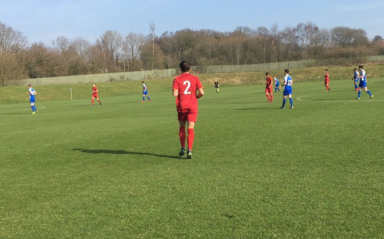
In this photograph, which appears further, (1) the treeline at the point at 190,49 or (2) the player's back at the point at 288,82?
(1) the treeline at the point at 190,49

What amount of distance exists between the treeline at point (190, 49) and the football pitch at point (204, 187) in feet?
297

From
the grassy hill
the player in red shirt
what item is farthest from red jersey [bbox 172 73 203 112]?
the grassy hill

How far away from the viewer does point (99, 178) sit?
7207 millimetres

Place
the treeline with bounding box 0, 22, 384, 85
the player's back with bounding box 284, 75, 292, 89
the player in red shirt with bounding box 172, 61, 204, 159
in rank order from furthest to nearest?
the treeline with bounding box 0, 22, 384, 85 → the player's back with bounding box 284, 75, 292, 89 → the player in red shirt with bounding box 172, 61, 204, 159

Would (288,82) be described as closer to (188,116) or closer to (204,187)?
(188,116)

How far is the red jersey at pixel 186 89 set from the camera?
8586 mm

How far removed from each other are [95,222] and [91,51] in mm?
115217

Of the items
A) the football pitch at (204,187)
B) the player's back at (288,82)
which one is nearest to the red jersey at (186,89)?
the football pitch at (204,187)

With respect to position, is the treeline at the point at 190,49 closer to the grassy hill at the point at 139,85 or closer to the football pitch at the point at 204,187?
the grassy hill at the point at 139,85

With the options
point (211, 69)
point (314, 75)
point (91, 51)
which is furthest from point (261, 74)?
point (91, 51)

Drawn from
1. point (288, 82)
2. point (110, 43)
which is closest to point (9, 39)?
point (110, 43)

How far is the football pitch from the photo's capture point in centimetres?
456

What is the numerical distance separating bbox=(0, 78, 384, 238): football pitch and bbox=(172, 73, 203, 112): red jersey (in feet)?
4.00

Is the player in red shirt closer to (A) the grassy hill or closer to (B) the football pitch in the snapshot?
(B) the football pitch
